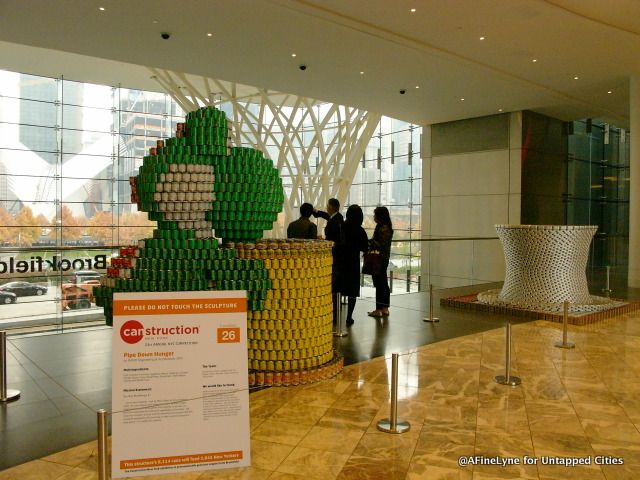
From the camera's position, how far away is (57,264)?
360 inches

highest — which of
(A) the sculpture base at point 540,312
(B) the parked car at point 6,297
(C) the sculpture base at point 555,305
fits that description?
(B) the parked car at point 6,297

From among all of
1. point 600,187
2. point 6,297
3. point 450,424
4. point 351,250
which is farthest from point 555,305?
point 600,187

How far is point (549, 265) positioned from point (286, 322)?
6087mm

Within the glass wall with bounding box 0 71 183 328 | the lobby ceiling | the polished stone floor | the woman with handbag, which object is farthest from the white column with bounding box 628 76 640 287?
the glass wall with bounding box 0 71 183 328

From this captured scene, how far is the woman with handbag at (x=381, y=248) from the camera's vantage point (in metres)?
9.38

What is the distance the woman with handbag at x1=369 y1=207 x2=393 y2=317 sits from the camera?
9.38 m

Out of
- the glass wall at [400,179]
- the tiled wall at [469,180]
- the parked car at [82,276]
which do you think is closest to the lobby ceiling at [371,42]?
the tiled wall at [469,180]

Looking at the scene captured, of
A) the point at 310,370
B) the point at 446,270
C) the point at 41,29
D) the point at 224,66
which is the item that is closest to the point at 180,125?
the point at 310,370

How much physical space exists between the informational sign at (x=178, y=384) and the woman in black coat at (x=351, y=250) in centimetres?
571

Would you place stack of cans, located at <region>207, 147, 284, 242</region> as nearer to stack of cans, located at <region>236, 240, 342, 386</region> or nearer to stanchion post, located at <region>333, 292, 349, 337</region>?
stack of cans, located at <region>236, 240, 342, 386</region>

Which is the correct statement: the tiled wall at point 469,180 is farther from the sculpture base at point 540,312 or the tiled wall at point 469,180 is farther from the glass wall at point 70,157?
the glass wall at point 70,157

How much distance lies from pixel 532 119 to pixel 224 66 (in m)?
11.5

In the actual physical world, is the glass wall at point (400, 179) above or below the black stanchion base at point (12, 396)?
above

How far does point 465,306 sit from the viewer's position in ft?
36.7
